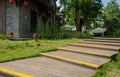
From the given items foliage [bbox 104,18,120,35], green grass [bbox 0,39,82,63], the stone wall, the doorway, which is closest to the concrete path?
green grass [bbox 0,39,82,63]

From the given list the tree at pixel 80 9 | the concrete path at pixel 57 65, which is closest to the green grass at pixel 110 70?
the concrete path at pixel 57 65

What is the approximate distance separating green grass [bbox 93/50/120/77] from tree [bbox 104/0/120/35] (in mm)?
27876

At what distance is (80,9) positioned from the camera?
25391 millimetres

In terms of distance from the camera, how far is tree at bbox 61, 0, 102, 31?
77.2ft

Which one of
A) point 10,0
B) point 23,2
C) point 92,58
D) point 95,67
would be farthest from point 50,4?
point 95,67

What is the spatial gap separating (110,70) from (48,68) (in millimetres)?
1607

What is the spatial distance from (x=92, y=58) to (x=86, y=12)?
65.9ft

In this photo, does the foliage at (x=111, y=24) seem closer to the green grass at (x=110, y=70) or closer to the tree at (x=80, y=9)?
the tree at (x=80, y=9)

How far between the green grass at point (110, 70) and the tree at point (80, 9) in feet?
55.8

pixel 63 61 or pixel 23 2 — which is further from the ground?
pixel 23 2

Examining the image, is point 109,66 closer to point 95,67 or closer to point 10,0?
point 95,67

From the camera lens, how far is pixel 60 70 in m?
5.41

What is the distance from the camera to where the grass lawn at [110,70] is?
16.8ft

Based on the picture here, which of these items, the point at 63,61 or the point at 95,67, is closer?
the point at 95,67
